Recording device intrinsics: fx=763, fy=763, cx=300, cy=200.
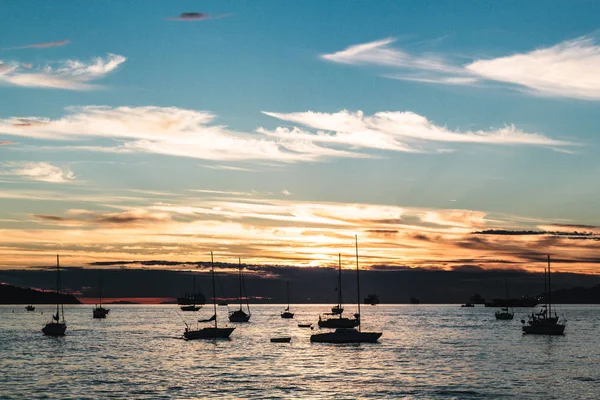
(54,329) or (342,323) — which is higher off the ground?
(54,329)

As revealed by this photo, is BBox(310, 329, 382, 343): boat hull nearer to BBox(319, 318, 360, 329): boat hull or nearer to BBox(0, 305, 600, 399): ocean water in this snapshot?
BBox(0, 305, 600, 399): ocean water

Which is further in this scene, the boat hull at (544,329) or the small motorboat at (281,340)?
the boat hull at (544,329)

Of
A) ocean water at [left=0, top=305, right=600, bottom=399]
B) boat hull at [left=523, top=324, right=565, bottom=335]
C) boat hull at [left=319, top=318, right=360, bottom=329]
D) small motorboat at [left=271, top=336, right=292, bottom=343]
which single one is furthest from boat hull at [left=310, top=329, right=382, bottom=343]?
boat hull at [left=523, top=324, right=565, bottom=335]

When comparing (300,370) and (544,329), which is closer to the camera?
(300,370)

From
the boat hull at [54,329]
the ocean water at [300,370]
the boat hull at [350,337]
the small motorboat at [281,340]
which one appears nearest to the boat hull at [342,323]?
the ocean water at [300,370]

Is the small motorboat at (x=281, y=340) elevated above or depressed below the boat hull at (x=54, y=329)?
below

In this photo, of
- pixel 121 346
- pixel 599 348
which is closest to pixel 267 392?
pixel 121 346

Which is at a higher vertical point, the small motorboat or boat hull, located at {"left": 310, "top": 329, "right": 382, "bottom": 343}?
boat hull, located at {"left": 310, "top": 329, "right": 382, "bottom": 343}

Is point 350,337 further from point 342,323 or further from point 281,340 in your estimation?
point 342,323

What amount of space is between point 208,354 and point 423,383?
5091 centimetres

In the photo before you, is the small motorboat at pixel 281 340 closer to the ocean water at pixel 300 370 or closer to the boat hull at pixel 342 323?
the ocean water at pixel 300 370

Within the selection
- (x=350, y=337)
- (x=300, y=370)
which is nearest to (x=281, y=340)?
(x=350, y=337)

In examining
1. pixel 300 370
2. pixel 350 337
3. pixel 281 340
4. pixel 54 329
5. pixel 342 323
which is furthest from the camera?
pixel 342 323

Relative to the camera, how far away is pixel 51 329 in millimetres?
173500
